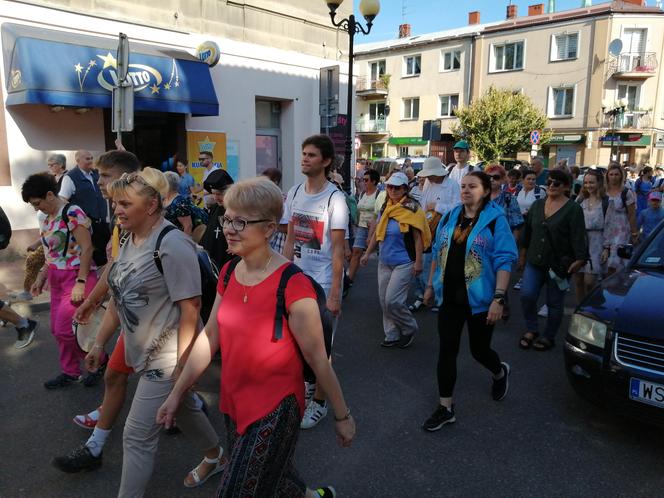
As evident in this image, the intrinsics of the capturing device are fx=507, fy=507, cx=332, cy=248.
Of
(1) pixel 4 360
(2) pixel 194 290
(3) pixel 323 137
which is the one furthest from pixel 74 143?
(2) pixel 194 290

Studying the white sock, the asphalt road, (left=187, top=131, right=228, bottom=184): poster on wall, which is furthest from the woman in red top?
(left=187, top=131, right=228, bottom=184): poster on wall

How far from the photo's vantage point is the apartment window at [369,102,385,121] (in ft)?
135

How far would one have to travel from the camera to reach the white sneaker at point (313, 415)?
3.62 m

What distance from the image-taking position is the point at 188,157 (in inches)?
452

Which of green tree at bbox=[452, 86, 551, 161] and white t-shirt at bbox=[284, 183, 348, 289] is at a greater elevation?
green tree at bbox=[452, 86, 551, 161]

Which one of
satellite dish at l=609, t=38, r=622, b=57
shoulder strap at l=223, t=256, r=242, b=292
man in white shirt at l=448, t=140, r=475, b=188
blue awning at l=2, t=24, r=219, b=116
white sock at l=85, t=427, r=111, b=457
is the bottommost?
white sock at l=85, t=427, r=111, b=457

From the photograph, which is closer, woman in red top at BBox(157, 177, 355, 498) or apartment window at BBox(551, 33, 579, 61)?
woman in red top at BBox(157, 177, 355, 498)

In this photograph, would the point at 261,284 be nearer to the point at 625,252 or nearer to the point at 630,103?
the point at 625,252

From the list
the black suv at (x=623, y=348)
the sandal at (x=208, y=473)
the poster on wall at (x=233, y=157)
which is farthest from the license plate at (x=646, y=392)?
the poster on wall at (x=233, y=157)

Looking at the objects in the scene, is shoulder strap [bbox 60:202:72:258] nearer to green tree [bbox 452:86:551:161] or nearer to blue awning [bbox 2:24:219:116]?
blue awning [bbox 2:24:219:116]

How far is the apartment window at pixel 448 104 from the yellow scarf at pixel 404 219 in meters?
34.2

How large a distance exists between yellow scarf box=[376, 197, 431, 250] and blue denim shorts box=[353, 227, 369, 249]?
158 cm

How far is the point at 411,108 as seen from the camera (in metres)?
39.7

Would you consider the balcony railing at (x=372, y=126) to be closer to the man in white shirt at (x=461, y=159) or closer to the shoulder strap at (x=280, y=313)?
the man in white shirt at (x=461, y=159)
